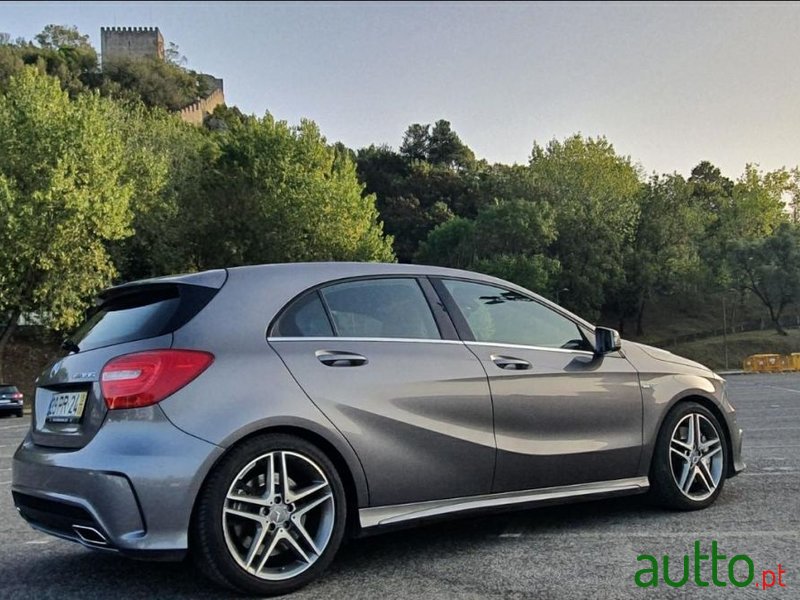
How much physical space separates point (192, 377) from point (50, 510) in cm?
97

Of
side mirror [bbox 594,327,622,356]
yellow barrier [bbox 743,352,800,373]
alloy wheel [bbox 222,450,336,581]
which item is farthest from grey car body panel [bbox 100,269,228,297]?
yellow barrier [bbox 743,352,800,373]

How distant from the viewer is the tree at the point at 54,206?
2730cm

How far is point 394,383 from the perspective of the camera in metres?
4.29

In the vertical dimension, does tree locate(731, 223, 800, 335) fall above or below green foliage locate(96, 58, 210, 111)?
below

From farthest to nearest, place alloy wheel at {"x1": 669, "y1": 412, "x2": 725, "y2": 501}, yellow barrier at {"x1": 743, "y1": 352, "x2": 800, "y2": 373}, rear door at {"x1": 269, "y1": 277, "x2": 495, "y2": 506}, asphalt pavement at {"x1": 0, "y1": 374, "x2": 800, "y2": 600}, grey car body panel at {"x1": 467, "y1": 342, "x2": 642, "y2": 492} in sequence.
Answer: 1. yellow barrier at {"x1": 743, "y1": 352, "x2": 800, "y2": 373}
2. alloy wheel at {"x1": 669, "y1": 412, "x2": 725, "y2": 501}
3. grey car body panel at {"x1": 467, "y1": 342, "x2": 642, "y2": 492}
4. rear door at {"x1": 269, "y1": 277, "x2": 495, "y2": 506}
5. asphalt pavement at {"x1": 0, "y1": 374, "x2": 800, "y2": 600}

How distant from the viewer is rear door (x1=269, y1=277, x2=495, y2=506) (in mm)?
4121

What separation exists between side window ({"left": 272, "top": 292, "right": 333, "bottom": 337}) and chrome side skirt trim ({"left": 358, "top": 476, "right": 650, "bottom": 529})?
959 millimetres

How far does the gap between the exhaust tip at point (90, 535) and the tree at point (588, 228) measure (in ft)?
185

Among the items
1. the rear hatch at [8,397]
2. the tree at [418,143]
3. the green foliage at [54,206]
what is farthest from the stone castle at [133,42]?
the rear hatch at [8,397]

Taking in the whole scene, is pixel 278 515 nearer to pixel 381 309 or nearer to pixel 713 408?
pixel 381 309

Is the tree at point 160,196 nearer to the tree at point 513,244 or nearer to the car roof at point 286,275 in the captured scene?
the tree at point 513,244

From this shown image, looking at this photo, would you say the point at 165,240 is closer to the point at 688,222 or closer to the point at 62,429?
the point at 62,429

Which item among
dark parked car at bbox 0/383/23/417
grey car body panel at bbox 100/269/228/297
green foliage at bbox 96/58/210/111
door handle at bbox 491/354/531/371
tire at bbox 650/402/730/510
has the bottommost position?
dark parked car at bbox 0/383/23/417

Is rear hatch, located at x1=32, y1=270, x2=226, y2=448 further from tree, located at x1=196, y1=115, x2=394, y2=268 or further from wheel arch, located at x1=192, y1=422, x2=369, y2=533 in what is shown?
tree, located at x1=196, y1=115, x2=394, y2=268
